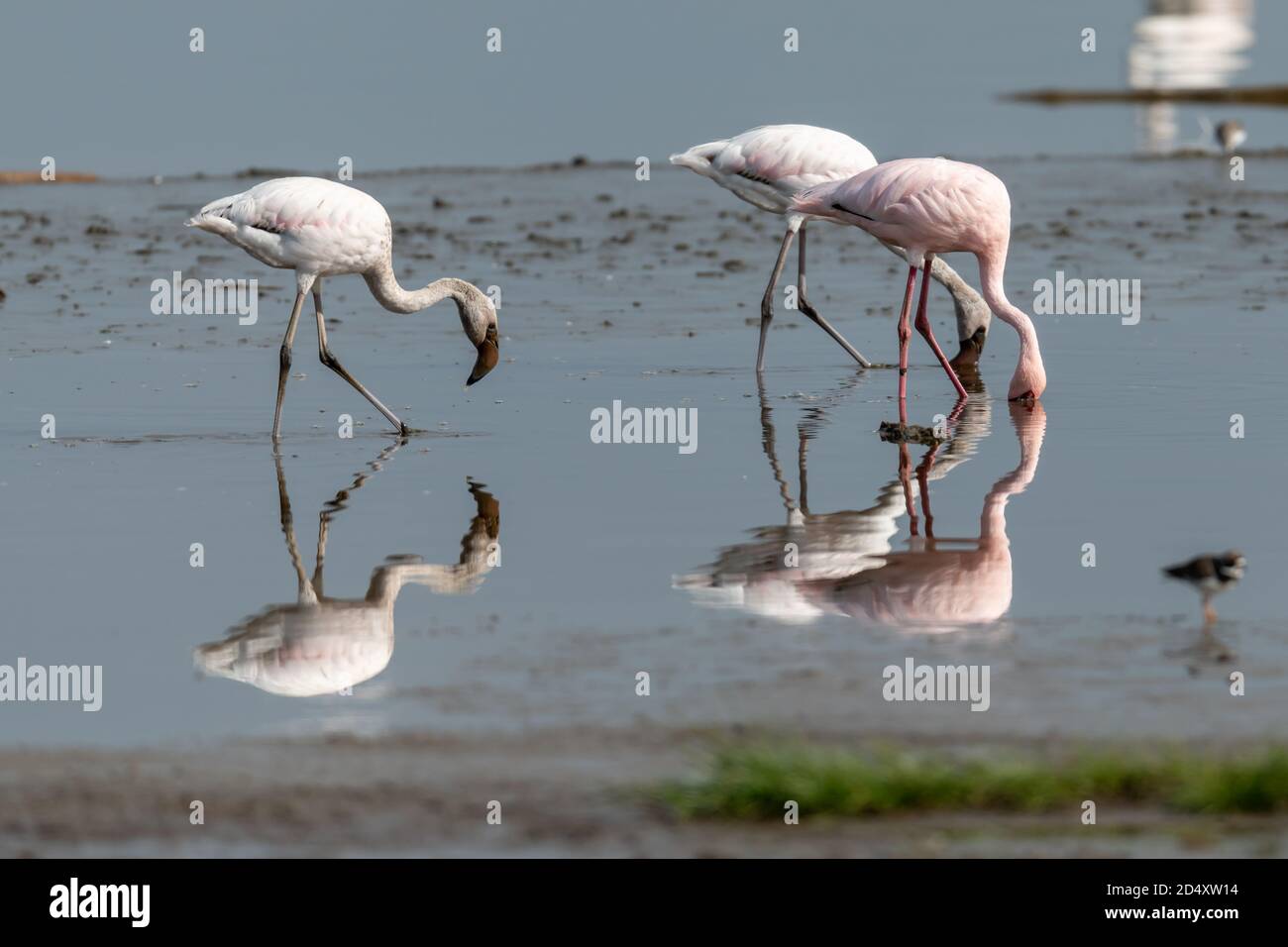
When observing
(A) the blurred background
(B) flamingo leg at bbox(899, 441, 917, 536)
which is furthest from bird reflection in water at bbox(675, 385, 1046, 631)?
(A) the blurred background

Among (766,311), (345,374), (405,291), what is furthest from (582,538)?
(766,311)

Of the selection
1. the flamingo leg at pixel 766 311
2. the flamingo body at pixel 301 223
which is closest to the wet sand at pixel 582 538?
the flamingo leg at pixel 766 311

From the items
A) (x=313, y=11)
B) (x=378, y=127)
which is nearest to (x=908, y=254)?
A: (x=378, y=127)

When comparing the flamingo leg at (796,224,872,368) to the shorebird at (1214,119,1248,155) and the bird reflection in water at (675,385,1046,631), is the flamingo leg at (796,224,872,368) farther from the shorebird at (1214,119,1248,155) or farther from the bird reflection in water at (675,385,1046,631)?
the shorebird at (1214,119,1248,155)

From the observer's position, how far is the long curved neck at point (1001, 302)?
12.9m

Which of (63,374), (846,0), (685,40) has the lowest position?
(63,374)

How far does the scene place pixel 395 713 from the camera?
7.12 meters

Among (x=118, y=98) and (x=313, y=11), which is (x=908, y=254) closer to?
(x=118, y=98)

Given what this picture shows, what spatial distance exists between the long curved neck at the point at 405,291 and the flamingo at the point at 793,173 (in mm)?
2279

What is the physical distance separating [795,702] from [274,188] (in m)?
6.30

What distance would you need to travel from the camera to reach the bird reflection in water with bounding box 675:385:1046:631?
8.28 meters

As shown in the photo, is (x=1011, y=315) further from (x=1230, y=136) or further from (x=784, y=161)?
(x=1230, y=136)

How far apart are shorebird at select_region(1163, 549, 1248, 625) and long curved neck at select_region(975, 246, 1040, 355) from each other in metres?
5.01

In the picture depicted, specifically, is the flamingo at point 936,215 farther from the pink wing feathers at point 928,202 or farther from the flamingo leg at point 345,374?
the flamingo leg at point 345,374
